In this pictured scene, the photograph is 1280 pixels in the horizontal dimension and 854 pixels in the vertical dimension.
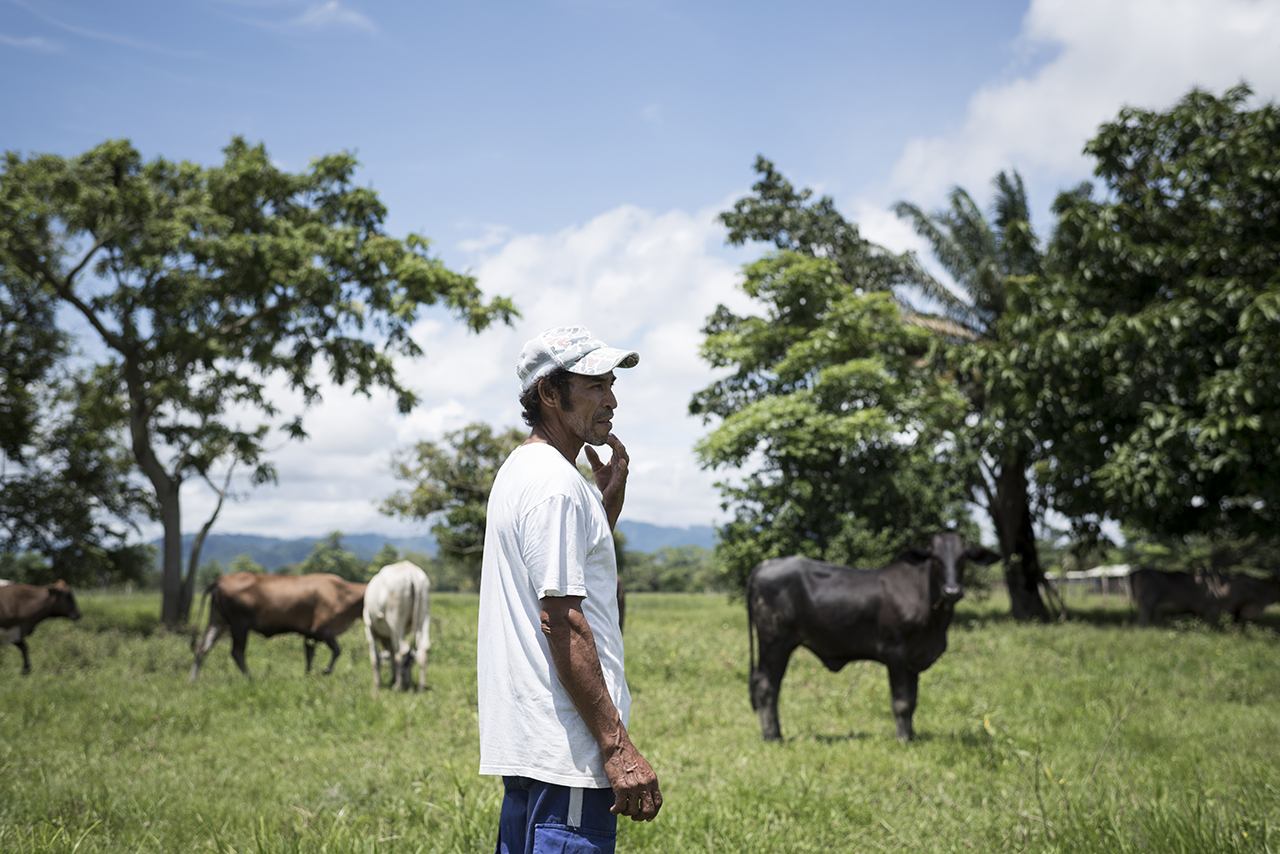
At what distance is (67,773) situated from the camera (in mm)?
6199

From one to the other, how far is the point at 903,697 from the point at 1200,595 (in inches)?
606

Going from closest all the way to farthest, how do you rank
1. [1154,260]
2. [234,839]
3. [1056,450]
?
1. [234,839]
2. [1154,260]
3. [1056,450]

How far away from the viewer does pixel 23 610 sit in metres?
13.7

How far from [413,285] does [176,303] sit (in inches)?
217

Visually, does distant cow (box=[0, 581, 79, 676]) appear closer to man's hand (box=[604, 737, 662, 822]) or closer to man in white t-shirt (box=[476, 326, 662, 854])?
man in white t-shirt (box=[476, 326, 662, 854])

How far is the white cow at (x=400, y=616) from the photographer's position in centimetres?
1084

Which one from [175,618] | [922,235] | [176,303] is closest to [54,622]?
[175,618]

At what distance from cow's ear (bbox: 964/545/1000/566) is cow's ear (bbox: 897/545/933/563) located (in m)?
0.36

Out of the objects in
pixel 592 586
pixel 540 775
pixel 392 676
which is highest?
pixel 592 586

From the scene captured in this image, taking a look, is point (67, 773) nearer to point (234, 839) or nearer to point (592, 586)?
point (234, 839)

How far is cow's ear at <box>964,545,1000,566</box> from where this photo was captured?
316 inches

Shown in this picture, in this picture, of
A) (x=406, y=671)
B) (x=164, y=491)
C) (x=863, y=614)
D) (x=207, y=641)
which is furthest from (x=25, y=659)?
(x=863, y=614)

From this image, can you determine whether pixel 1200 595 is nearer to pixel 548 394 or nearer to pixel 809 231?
pixel 809 231

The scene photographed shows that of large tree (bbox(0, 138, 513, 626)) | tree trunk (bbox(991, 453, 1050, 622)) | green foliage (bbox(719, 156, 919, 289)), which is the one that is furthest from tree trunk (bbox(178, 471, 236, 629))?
tree trunk (bbox(991, 453, 1050, 622))
